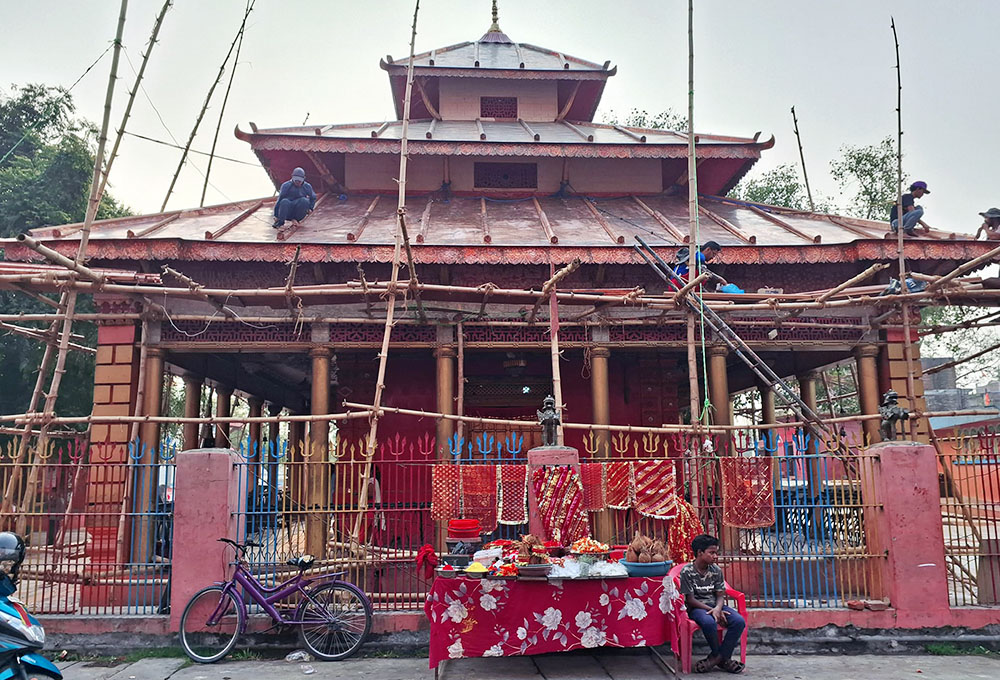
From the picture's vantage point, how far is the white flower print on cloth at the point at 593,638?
22.4 ft

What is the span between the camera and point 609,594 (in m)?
6.90

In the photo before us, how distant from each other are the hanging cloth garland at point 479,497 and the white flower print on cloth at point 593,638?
2.32m

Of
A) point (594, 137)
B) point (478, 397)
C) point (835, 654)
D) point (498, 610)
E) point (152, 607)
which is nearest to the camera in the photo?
point (498, 610)

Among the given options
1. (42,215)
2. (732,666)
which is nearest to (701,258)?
(732,666)

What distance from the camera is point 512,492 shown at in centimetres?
914

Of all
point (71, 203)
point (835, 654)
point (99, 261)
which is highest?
point (71, 203)

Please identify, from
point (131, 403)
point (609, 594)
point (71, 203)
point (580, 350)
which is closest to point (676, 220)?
point (580, 350)

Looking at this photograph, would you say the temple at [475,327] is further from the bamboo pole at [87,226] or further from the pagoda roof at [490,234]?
the bamboo pole at [87,226]

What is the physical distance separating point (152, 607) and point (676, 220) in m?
10.7

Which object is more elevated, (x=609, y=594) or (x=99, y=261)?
(x=99, y=261)

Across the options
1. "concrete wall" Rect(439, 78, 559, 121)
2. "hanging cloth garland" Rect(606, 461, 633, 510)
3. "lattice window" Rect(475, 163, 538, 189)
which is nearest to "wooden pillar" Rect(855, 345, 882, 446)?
"hanging cloth garland" Rect(606, 461, 633, 510)

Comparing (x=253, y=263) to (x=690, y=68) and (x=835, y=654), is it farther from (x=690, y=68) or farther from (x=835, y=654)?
(x=835, y=654)

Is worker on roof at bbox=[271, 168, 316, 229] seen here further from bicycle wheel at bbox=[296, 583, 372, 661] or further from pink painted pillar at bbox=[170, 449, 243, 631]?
bicycle wheel at bbox=[296, 583, 372, 661]

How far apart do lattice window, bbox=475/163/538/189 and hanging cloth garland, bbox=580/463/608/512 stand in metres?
8.27
